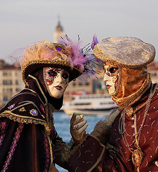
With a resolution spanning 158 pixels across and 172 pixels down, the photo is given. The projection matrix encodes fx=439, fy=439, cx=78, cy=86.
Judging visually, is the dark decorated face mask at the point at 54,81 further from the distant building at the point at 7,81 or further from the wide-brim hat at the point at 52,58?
the distant building at the point at 7,81

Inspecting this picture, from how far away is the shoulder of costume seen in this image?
322 cm

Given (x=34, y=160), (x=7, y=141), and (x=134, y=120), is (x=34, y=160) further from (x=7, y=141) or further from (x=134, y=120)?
(x=134, y=120)

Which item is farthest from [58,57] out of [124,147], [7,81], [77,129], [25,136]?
[7,81]

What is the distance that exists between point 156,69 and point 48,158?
52237 millimetres

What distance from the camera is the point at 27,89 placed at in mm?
3465

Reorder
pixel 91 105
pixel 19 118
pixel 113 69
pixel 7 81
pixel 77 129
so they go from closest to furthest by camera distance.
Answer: pixel 19 118, pixel 113 69, pixel 77 129, pixel 91 105, pixel 7 81

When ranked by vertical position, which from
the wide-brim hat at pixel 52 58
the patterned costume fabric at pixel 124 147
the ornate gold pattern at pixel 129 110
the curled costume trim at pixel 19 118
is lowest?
the patterned costume fabric at pixel 124 147

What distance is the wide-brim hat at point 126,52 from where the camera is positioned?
317cm

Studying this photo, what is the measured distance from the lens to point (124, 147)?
3320 millimetres

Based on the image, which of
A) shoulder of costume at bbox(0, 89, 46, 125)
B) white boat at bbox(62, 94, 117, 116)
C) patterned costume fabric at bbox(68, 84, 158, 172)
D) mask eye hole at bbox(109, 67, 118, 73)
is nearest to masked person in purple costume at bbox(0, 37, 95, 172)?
shoulder of costume at bbox(0, 89, 46, 125)

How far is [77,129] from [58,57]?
600 millimetres

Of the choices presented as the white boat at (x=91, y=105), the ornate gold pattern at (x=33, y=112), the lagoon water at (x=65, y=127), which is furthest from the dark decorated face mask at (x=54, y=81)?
the white boat at (x=91, y=105)

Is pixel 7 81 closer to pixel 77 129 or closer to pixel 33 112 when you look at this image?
pixel 77 129

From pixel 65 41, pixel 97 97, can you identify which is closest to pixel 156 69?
pixel 97 97
